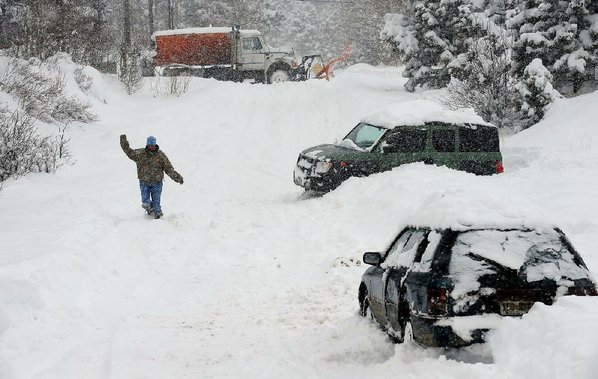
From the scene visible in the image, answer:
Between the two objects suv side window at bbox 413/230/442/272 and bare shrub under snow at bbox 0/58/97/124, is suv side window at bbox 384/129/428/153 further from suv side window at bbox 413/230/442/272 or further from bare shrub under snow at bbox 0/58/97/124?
bare shrub under snow at bbox 0/58/97/124

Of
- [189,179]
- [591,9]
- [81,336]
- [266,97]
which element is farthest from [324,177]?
[266,97]

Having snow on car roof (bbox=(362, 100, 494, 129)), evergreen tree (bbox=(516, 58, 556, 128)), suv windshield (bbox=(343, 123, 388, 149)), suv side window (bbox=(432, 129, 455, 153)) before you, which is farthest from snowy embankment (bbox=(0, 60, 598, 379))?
snow on car roof (bbox=(362, 100, 494, 129))

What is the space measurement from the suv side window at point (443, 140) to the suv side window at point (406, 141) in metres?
0.23

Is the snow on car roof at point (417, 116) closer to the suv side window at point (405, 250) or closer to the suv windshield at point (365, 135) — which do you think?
the suv windshield at point (365, 135)

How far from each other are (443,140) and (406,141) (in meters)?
0.86

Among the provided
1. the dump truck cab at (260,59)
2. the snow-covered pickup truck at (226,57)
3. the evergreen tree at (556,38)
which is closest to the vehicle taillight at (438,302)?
the evergreen tree at (556,38)

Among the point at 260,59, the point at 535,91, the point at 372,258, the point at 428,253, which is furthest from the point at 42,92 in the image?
the point at 428,253

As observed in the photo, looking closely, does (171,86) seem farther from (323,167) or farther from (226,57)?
(323,167)

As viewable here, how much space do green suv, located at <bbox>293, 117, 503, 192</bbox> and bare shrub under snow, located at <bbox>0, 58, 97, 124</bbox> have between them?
372 inches

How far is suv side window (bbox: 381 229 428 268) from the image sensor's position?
19.8ft

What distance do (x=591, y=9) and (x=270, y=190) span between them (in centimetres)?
1163

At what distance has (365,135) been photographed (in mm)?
15422

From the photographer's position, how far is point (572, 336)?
4395 millimetres

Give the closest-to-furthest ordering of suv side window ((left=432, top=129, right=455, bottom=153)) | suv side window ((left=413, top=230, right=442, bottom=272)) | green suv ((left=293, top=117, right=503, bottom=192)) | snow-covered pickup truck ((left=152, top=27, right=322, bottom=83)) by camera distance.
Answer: suv side window ((left=413, top=230, right=442, bottom=272))
green suv ((left=293, top=117, right=503, bottom=192))
suv side window ((left=432, top=129, right=455, bottom=153))
snow-covered pickup truck ((left=152, top=27, right=322, bottom=83))
